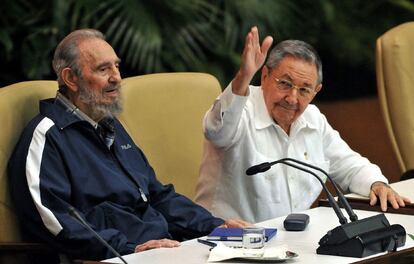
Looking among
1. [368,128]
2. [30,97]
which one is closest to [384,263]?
[30,97]

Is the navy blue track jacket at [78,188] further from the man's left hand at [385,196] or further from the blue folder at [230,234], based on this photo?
the man's left hand at [385,196]

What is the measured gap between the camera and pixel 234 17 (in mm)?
7723

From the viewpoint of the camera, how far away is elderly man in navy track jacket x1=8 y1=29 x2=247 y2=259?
4.07 meters

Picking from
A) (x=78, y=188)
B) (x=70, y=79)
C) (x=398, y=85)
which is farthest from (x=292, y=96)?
(x=398, y=85)

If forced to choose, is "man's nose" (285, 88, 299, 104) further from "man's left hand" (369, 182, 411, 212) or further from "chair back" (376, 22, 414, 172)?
"chair back" (376, 22, 414, 172)

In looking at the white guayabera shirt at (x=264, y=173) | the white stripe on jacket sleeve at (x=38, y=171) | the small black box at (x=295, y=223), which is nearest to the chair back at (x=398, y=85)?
the white guayabera shirt at (x=264, y=173)

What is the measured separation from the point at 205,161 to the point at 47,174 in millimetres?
936

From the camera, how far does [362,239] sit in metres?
3.72

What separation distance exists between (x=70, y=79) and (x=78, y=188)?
→ 1.37 feet

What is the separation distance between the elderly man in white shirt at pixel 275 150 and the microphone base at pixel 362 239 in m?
0.75

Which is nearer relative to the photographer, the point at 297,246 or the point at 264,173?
the point at 297,246

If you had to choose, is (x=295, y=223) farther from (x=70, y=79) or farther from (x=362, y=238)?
(x=70, y=79)

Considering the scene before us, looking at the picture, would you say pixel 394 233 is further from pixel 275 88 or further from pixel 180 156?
pixel 180 156

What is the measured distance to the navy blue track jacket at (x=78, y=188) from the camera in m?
4.07
